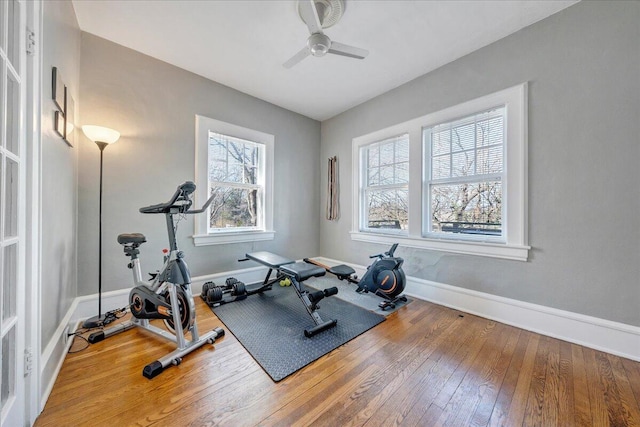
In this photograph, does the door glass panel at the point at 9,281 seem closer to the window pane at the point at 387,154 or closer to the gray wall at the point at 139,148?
the gray wall at the point at 139,148

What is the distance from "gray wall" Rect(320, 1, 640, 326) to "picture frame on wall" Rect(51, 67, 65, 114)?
11.5 ft

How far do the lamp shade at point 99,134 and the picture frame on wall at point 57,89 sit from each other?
337 mm

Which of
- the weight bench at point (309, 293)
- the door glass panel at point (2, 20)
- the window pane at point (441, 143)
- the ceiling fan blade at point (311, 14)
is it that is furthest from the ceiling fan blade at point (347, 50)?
the weight bench at point (309, 293)

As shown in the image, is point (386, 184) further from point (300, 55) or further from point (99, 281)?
point (99, 281)

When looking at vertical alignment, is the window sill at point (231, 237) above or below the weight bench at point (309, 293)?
above

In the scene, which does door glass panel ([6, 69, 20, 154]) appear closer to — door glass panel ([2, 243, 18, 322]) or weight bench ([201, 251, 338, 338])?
door glass panel ([2, 243, 18, 322])

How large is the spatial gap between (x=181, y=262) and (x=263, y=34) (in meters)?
2.21

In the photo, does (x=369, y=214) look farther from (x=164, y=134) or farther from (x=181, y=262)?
(x=164, y=134)

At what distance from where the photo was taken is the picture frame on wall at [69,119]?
1747 millimetres

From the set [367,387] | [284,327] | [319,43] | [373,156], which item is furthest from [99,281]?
[373,156]

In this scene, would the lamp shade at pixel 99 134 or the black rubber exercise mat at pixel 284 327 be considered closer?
the black rubber exercise mat at pixel 284 327

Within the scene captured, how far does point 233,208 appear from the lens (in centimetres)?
332

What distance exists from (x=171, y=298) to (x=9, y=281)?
0.80 m

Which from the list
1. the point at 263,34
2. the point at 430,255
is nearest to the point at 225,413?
the point at 430,255
